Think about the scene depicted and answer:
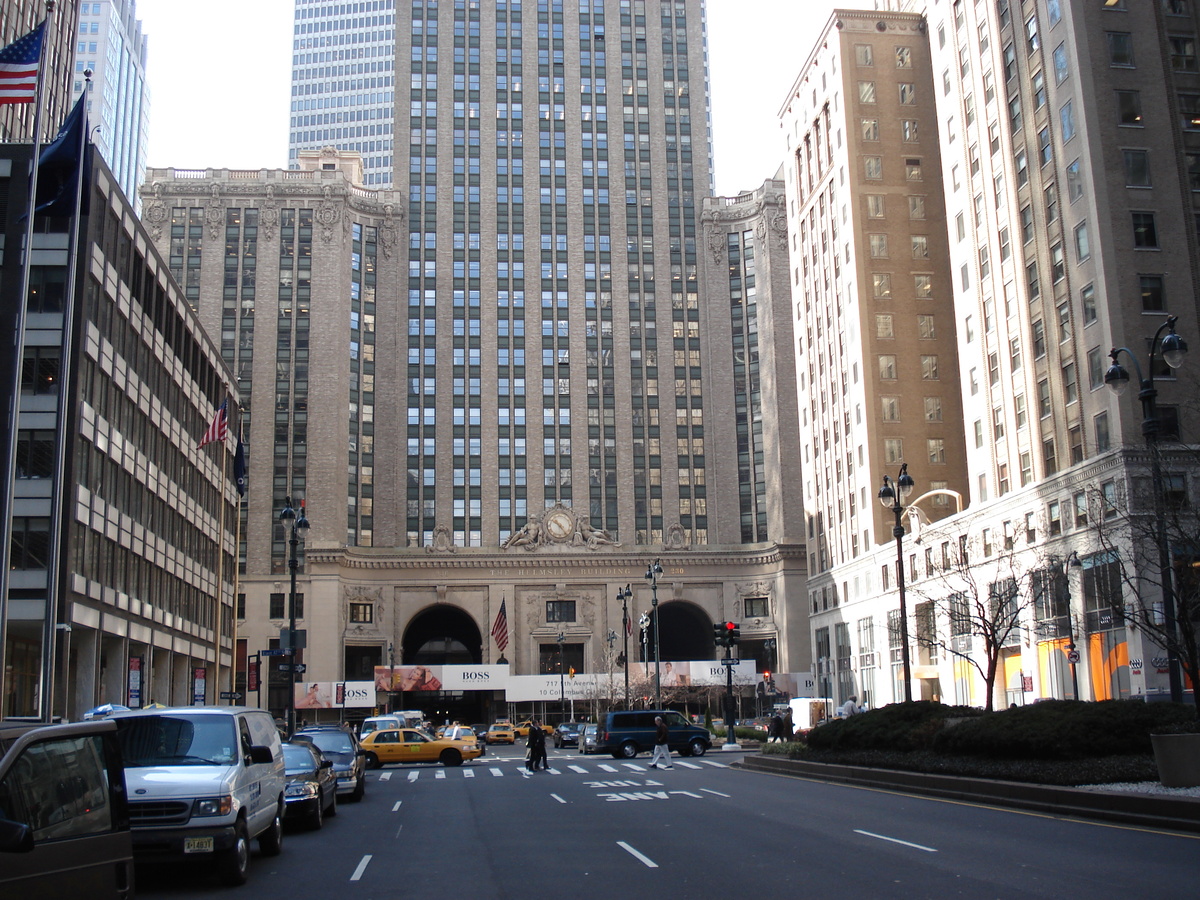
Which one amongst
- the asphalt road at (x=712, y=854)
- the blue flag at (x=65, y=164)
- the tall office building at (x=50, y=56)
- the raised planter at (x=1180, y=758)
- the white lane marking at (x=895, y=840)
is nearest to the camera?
the asphalt road at (x=712, y=854)

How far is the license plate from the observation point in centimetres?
1313

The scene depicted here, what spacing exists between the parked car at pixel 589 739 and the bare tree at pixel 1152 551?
21816 millimetres

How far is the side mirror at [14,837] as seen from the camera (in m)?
6.97

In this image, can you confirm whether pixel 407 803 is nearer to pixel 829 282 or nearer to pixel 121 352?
pixel 121 352

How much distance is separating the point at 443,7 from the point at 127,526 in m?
80.7

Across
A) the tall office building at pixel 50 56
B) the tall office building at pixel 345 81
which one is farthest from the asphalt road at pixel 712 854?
the tall office building at pixel 345 81

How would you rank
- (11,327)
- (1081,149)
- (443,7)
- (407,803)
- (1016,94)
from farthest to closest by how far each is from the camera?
(443,7) → (1016,94) → (1081,149) → (11,327) → (407,803)

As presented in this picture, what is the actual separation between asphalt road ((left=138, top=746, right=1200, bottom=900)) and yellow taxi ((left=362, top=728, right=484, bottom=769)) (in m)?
18.0

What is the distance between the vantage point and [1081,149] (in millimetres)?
49250

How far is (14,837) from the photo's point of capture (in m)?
7.00

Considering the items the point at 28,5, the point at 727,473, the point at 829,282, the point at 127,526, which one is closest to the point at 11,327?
the point at 127,526

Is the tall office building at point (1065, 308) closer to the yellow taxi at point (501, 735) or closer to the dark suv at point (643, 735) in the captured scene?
the dark suv at point (643, 735)

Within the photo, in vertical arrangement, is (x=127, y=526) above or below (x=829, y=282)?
below

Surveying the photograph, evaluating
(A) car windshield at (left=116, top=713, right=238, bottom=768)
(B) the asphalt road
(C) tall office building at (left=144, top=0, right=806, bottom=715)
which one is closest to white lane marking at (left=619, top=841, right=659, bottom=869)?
(B) the asphalt road
